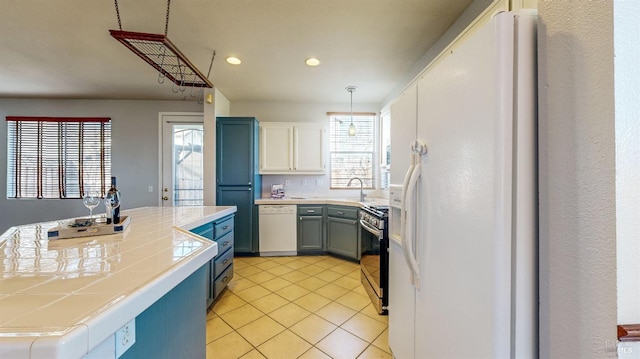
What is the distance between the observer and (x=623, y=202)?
1.75ft

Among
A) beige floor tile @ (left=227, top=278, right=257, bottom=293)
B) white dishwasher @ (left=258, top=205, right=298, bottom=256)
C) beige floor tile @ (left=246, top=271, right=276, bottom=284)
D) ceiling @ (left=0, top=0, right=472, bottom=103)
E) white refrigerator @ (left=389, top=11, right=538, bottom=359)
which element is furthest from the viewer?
white dishwasher @ (left=258, top=205, right=298, bottom=256)

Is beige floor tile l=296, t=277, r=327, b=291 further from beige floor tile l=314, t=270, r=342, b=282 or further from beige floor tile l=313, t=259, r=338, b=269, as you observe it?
beige floor tile l=313, t=259, r=338, b=269

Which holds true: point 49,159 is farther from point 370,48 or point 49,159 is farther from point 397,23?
→ point 397,23

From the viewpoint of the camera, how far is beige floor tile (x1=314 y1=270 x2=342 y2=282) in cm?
296

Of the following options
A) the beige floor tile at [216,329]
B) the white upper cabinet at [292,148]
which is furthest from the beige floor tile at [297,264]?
the white upper cabinet at [292,148]

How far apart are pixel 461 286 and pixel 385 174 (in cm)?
337

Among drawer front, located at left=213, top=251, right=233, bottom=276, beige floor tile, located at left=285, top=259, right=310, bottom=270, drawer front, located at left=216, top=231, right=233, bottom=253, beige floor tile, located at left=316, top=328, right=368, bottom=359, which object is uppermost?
drawer front, located at left=216, top=231, right=233, bottom=253

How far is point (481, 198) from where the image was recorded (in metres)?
0.78

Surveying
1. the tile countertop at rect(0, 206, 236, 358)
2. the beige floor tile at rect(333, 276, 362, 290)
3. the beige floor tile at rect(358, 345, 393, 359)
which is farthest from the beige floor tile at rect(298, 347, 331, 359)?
the tile countertop at rect(0, 206, 236, 358)

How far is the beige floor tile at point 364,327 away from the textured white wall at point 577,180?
1.44 meters

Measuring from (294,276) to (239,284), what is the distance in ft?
2.15

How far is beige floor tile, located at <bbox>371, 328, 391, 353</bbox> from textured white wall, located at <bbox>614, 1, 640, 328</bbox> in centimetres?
156

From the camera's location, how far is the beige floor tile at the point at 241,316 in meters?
2.07

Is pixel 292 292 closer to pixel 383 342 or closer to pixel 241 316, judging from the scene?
pixel 241 316
